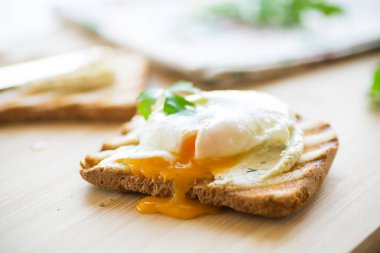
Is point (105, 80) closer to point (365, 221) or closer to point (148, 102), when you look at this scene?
point (148, 102)

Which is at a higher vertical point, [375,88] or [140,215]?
[375,88]

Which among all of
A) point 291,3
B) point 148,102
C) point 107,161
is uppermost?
point 291,3

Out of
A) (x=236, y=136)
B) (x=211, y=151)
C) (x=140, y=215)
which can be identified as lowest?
(x=140, y=215)

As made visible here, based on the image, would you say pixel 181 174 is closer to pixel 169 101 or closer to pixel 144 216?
pixel 144 216

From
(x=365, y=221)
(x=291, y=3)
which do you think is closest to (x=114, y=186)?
(x=365, y=221)

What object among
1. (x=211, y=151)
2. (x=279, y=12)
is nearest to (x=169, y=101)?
(x=211, y=151)

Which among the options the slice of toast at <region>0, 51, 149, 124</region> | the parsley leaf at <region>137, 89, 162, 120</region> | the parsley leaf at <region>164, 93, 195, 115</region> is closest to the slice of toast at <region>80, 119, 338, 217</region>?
the parsley leaf at <region>137, 89, 162, 120</region>

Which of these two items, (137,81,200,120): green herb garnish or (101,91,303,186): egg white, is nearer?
(101,91,303,186): egg white

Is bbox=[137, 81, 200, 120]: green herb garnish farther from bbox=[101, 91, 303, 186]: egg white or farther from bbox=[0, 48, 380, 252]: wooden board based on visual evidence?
bbox=[0, 48, 380, 252]: wooden board
